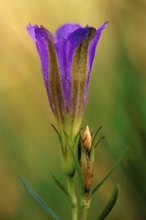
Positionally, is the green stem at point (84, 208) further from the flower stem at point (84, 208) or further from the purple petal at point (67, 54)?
the purple petal at point (67, 54)

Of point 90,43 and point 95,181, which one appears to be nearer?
point 90,43

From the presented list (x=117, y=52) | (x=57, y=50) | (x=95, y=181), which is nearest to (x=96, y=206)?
(x=95, y=181)

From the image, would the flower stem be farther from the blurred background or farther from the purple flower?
the blurred background

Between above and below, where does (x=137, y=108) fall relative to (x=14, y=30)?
below

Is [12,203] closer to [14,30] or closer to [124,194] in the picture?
[124,194]

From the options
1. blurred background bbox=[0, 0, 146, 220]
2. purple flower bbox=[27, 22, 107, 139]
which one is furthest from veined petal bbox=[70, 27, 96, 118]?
blurred background bbox=[0, 0, 146, 220]

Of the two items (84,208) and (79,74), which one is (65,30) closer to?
(79,74)
